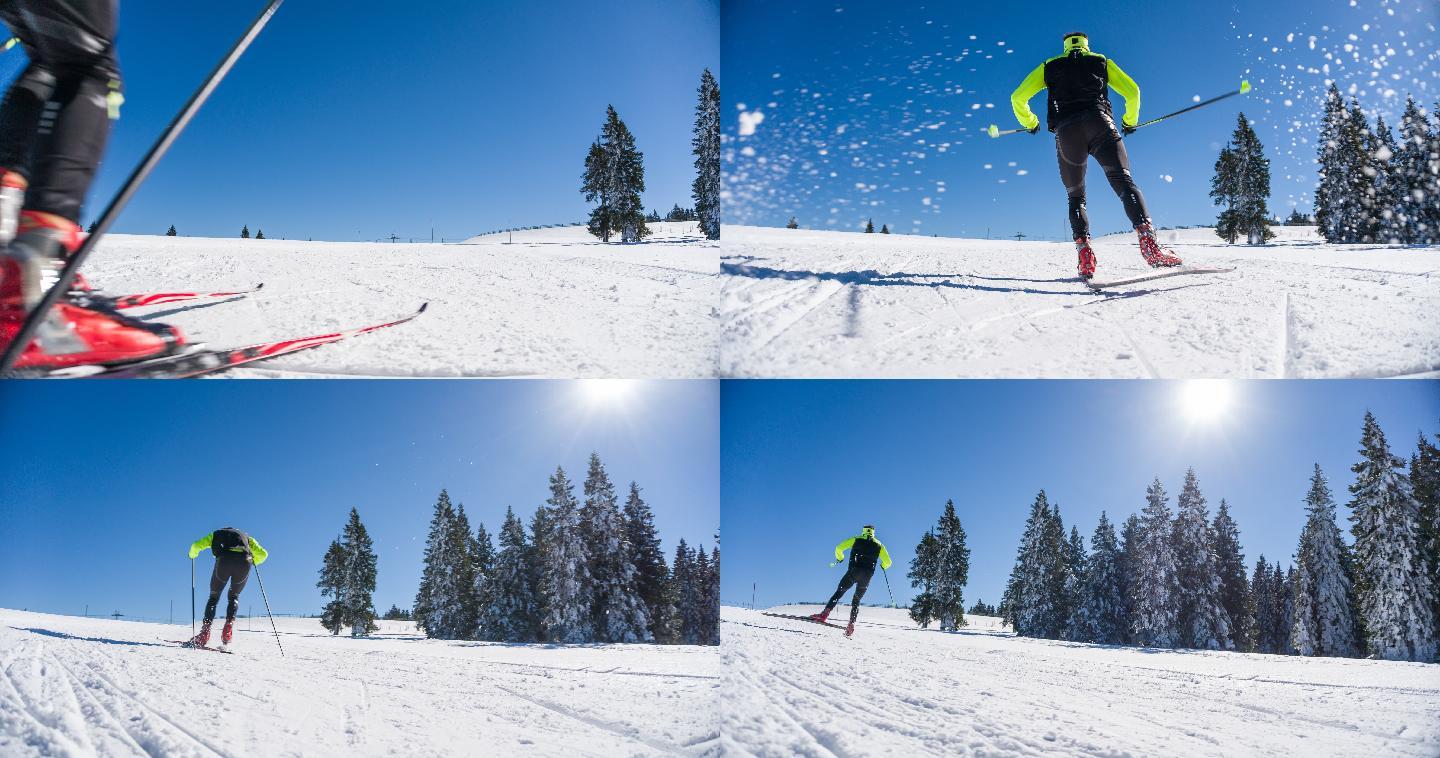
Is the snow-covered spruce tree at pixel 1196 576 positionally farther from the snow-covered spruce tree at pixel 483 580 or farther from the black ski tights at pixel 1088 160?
the snow-covered spruce tree at pixel 483 580

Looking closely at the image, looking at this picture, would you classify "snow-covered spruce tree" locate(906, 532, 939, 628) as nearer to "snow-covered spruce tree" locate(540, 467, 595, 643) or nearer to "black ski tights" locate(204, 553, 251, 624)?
"snow-covered spruce tree" locate(540, 467, 595, 643)

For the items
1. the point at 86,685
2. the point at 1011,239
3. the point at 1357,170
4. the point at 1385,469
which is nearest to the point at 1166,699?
the point at 1385,469

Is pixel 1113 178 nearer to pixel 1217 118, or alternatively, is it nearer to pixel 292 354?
pixel 1217 118

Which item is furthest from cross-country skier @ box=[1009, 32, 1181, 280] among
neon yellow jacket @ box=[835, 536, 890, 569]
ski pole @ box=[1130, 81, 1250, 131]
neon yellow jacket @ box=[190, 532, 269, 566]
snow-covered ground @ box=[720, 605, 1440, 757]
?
neon yellow jacket @ box=[190, 532, 269, 566]

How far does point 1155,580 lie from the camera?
3.52 metres

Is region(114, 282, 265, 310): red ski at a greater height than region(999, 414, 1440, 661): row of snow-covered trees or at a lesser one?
greater

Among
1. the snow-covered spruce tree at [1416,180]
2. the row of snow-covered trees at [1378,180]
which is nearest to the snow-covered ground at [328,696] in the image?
the row of snow-covered trees at [1378,180]

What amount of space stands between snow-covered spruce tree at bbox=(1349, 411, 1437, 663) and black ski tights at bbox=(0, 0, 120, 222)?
4530 mm

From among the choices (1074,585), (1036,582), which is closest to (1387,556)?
(1074,585)

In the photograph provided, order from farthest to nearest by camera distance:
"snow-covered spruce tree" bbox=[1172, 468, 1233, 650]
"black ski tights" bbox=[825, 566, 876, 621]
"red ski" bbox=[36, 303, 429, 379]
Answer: "black ski tights" bbox=[825, 566, 876, 621]
"snow-covered spruce tree" bbox=[1172, 468, 1233, 650]
"red ski" bbox=[36, 303, 429, 379]

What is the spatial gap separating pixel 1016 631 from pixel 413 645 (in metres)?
2.87

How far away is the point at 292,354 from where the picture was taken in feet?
8.44

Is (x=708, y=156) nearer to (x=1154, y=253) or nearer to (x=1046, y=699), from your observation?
(x=1154, y=253)

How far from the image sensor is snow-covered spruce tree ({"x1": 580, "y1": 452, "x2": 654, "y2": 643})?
3459 millimetres
